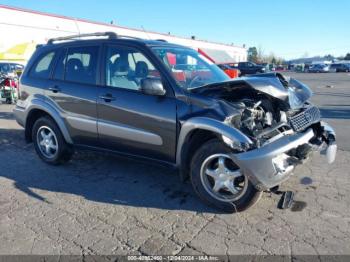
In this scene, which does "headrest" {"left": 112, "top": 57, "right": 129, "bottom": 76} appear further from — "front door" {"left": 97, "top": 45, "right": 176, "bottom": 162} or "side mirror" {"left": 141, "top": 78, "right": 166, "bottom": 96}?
"side mirror" {"left": 141, "top": 78, "right": 166, "bottom": 96}

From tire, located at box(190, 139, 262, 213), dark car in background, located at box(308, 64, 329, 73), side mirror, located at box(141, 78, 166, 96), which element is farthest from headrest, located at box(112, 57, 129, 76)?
dark car in background, located at box(308, 64, 329, 73)

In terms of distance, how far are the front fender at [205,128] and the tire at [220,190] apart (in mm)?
180

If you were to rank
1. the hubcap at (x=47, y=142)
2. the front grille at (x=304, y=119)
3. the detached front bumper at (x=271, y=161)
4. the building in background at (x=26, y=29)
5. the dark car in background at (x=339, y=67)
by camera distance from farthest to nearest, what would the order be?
the dark car in background at (x=339, y=67) → the building in background at (x=26, y=29) → the hubcap at (x=47, y=142) → the front grille at (x=304, y=119) → the detached front bumper at (x=271, y=161)

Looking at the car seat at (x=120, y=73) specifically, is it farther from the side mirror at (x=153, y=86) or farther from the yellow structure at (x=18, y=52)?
the yellow structure at (x=18, y=52)

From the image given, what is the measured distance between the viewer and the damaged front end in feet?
11.5

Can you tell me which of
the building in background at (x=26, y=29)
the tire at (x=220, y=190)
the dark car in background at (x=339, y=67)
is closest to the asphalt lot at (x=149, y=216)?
the tire at (x=220, y=190)

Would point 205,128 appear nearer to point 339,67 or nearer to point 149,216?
point 149,216

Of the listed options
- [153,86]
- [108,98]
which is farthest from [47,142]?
[153,86]

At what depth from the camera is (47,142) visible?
5652 millimetres

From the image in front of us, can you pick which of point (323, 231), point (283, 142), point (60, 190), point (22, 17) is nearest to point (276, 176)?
point (283, 142)

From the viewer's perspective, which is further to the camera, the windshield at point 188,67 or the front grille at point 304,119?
the windshield at point 188,67

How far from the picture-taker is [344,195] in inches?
169

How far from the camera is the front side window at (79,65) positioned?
4.95 metres

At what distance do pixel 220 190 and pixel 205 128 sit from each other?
736 mm
